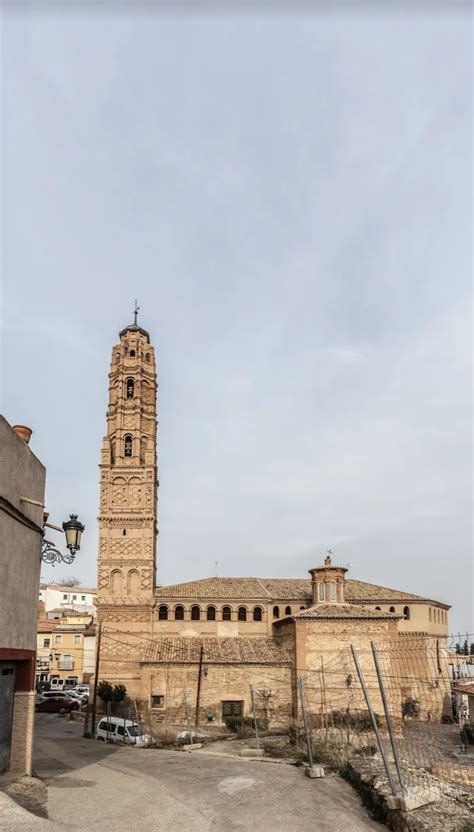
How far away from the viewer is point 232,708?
3675 cm

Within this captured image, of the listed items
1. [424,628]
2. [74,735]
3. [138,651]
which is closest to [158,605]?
[138,651]

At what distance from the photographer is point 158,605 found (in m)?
41.6

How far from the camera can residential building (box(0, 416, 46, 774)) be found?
41.9 ft

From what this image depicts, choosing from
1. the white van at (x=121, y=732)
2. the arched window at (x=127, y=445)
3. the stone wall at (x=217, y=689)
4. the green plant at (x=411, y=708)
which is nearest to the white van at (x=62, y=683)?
the stone wall at (x=217, y=689)

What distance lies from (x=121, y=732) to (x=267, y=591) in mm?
17270

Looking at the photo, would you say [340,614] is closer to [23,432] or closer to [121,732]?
[121,732]

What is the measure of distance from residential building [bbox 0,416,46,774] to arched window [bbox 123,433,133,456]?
95.0 ft

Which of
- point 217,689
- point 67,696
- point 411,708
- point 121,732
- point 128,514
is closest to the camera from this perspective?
point 121,732

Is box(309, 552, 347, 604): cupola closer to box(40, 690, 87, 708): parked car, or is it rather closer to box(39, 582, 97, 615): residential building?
box(40, 690, 87, 708): parked car

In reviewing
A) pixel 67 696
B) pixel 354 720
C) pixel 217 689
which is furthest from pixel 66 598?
pixel 354 720

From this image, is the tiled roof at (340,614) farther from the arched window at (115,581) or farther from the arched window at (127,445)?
the arched window at (127,445)

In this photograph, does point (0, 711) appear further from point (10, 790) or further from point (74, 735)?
point (74, 735)

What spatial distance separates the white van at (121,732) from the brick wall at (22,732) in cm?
1543

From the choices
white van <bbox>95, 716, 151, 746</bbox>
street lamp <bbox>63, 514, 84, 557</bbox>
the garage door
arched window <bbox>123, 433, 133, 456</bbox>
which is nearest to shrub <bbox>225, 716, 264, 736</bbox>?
white van <bbox>95, 716, 151, 746</bbox>
